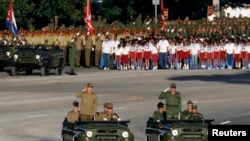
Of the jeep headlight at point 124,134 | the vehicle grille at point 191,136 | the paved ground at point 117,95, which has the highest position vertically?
the jeep headlight at point 124,134

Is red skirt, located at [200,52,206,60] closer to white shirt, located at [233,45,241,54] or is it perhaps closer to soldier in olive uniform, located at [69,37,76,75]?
white shirt, located at [233,45,241,54]

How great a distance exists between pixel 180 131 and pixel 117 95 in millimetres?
20286

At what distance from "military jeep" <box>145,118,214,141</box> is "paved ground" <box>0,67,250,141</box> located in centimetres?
439

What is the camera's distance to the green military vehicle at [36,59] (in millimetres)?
55969

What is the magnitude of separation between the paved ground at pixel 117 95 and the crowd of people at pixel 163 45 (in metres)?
1.25

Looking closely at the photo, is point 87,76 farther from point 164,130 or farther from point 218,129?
point 218,129

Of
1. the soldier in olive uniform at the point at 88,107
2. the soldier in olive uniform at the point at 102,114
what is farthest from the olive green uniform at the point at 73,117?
the soldier in olive uniform at the point at 88,107

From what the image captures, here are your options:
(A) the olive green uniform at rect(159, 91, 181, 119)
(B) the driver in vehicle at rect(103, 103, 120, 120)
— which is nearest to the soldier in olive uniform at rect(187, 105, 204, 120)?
(A) the olive green uniform at rect(159, 91, 181, 119)

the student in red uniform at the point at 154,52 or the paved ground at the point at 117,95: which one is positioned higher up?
the student in red uniform at the point at 154,52

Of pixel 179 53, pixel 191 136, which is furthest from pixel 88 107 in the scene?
pixel 179 53

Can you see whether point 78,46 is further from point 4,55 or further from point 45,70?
point 45,70

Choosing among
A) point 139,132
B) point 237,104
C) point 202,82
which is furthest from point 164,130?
point 202,82

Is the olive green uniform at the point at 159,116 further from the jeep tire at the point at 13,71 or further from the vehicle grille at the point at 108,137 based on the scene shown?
the jeep tire at the point at 13,71

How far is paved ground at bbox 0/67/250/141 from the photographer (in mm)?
34656
